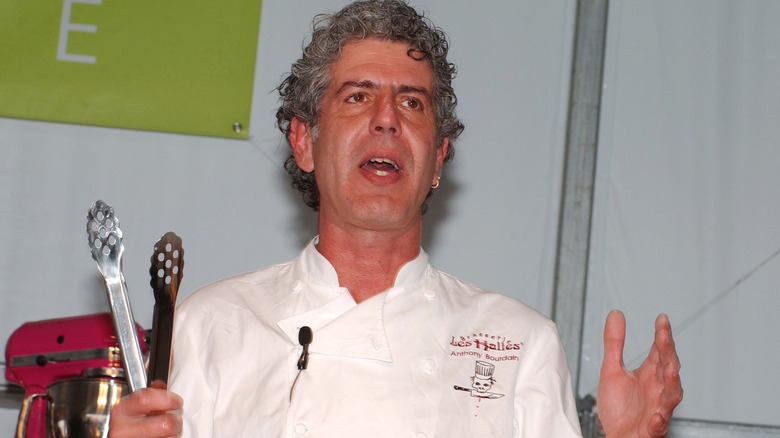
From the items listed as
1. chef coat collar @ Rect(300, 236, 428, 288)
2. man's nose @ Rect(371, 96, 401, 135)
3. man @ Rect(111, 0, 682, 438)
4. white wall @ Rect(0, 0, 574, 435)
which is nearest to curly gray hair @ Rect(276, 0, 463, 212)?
man @ Rect(111, 0, 682, 438)

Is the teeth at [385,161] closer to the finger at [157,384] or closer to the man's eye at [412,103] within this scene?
the man's eye at [412,103]

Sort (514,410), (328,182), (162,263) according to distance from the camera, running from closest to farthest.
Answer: (162,263) < (514,410) < (328,182)

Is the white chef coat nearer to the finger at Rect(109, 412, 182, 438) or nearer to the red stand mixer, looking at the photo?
the finger at Rect(109, 412, 182, 438)

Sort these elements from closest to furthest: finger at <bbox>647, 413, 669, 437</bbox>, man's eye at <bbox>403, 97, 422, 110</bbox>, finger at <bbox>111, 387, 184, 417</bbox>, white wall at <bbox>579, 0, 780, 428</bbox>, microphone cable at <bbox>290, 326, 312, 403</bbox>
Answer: finger at <bbox>111, 387, 184, 417</bbox> < finger at <bbox>647, 413, 669, 437</bbox> < microphone cable at <bbox>290, 326, 312, 403</bbox> < man's eye at <bbox>403, 97, 422, 110</bbox> < white wall at <bbox>579, 0, 780, 428</bbox>

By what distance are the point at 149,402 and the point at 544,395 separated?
2.20 ft

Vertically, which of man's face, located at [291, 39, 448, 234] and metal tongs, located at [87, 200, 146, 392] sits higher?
man's face, located at [291, 39, 448, 234]

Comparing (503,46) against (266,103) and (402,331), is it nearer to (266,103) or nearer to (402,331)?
(266,103)

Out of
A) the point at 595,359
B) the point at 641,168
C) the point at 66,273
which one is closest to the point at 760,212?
the point at 641,168

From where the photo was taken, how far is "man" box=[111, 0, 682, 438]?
5.08 feet

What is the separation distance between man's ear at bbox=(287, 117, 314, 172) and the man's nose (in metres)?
0.23

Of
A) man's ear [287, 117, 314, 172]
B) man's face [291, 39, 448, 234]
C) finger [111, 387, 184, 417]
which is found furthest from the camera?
man's ear [287, 117, 314, 172]

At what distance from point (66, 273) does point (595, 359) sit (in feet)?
4.54

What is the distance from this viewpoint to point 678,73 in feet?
8.09

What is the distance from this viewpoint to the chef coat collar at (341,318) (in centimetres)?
163
